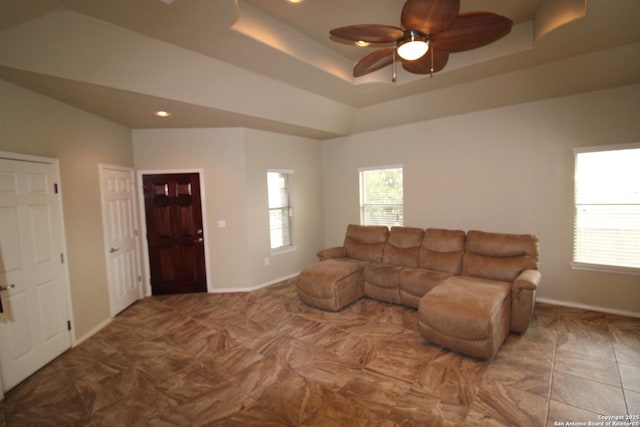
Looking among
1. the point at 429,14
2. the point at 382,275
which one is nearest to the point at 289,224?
the point at 382,275

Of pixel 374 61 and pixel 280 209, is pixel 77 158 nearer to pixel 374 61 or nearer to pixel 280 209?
pixel 280 209

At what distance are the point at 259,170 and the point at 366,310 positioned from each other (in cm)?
283

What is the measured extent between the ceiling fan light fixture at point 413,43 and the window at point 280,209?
137 inches

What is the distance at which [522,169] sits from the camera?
4.11 metres

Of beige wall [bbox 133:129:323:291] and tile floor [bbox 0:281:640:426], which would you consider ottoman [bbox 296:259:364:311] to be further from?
beige wall [bbox 133:129:323:291]

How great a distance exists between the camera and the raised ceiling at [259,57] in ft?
7.60

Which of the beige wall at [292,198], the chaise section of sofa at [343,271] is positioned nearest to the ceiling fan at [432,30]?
the chaise section of sofa at [343,271]

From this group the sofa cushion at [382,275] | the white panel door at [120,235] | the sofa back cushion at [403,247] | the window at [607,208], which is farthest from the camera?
the sofa back cushion at [403,247]

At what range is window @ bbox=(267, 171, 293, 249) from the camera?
5.39 metres

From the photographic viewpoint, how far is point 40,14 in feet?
7.16

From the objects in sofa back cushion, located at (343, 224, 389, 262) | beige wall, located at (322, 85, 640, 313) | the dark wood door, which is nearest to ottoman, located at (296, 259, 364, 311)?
sofa back cushion, located at (343, 224, 389, 262)

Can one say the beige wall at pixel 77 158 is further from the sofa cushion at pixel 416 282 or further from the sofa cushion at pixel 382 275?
the sofa cushion at pixel 416 282

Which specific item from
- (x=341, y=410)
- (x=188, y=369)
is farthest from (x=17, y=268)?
(x=341, y=410)

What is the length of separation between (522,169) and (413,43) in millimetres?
3009
